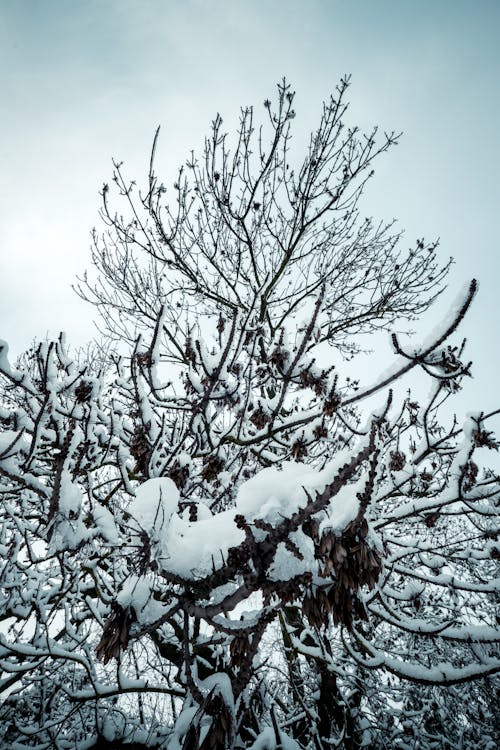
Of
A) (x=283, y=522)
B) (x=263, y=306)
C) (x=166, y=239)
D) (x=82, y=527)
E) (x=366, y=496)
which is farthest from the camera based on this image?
(x=263, y=306)

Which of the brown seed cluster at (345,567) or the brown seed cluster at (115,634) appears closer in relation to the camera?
the brown seed cluster at (345,567)

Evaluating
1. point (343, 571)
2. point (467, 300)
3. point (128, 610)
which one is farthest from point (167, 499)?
point (467, 300)

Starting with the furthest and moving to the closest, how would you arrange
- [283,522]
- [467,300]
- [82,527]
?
1. [82,527]
2. [283,522]
3. [467,300]

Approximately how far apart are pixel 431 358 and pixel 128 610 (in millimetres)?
1755

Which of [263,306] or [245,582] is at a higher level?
[263,306]

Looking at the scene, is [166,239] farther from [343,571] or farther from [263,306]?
[343,571]

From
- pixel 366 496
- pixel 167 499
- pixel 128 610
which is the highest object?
pixel 167 499

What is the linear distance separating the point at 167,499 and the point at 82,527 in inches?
35.1

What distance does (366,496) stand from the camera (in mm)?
1334

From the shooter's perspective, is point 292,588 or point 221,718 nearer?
point 292,588

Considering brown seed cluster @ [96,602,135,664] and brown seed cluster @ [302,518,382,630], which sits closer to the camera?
brown seed cluster @ [302,518,382,630]

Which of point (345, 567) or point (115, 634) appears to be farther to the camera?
point (115, 634)

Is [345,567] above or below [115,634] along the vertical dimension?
above

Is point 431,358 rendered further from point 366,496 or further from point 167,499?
point 167,499
